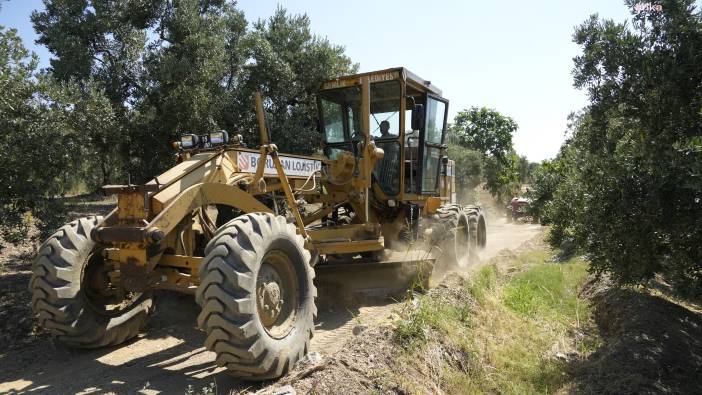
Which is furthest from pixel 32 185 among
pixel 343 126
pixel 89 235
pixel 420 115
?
pixel 420 115

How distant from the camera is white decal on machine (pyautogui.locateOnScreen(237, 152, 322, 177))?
548 cm

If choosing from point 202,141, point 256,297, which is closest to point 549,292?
point 256,297

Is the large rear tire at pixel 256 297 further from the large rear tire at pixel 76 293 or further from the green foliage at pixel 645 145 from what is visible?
the green foliage at pixel 645 145

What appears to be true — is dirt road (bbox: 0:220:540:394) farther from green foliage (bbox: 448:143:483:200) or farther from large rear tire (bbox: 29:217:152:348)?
green foliage (bbox: 448:143:483:200)

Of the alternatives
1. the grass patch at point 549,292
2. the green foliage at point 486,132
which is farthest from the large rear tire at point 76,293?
the green foliage at point 486,132

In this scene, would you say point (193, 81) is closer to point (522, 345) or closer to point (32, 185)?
point (32, 185)

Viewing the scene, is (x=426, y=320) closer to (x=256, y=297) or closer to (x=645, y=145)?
(x=256, y=297)

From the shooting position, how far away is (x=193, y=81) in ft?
31.7

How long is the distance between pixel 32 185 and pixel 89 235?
2666 mm

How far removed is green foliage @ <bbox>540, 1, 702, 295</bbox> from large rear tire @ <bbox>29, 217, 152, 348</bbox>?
5.41 m

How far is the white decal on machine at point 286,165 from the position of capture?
5.48 meters

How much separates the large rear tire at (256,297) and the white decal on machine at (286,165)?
3.85ft

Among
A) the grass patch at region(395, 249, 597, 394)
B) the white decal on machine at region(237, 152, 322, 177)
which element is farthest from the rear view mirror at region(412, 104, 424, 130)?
the grass patch at region(395, 249, 597, 394)

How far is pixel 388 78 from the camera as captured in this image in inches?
291
